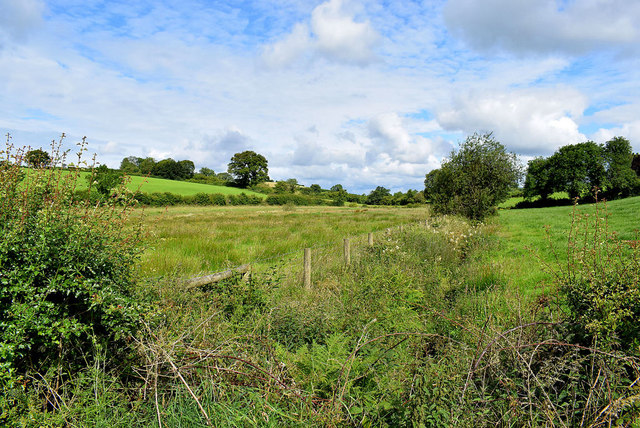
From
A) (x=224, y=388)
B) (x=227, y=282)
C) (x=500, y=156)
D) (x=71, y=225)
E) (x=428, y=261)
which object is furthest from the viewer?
(x=500, y=156)

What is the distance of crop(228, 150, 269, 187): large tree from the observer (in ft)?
295

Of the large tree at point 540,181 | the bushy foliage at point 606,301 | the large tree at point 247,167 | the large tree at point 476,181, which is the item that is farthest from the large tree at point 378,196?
the bushy foliage at point 606,301

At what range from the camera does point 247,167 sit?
8962 cm

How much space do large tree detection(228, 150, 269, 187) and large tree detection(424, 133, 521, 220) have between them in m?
73.2

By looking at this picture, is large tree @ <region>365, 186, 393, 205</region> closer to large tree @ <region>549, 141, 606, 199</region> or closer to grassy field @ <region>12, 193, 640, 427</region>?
large tree @ <region>549, 141, 606, 199</region>

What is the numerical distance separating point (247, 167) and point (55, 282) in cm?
8913

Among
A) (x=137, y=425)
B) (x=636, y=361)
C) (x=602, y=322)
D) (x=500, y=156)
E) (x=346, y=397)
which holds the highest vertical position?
(x=500, y=156)

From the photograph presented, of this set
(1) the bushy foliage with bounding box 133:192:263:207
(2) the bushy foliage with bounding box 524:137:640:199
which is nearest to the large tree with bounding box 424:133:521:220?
(1) the bushy foliage with bounding box 133:192:263:207

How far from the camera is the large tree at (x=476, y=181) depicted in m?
19.7

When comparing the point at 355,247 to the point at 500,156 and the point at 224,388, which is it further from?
the point at 500,156

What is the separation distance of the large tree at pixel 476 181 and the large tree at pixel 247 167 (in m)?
73.2

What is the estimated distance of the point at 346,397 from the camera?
2811 millimetres

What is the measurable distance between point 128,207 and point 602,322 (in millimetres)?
4847

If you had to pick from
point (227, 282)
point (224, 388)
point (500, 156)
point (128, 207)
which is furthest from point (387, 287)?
point (500, 156)
